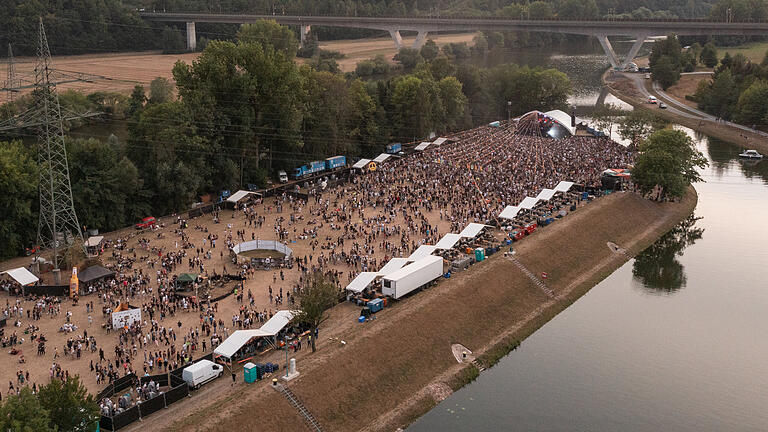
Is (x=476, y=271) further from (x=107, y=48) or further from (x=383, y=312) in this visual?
(x=107, y=48)

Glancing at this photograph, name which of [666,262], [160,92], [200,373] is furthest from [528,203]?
[160,92]

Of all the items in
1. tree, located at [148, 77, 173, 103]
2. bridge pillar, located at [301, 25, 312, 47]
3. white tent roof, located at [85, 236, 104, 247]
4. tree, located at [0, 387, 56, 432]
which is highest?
bridge pillar, located at [301, 25, 312, 47]

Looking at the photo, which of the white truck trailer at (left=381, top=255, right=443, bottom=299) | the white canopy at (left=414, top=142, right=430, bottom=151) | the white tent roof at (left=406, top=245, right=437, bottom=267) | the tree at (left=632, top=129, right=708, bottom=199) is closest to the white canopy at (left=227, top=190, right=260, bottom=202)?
the white tent roof at (left=406, top=245, right=437, bottom=267)

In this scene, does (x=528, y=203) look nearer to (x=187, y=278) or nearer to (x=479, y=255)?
(x=479, y=255)

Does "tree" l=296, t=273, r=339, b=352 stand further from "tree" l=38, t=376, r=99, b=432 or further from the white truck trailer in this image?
"tree" l=38, t=376, r=99, b=432

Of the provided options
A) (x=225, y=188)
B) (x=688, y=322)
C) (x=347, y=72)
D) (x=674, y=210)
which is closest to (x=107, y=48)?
(x=347, y=72)

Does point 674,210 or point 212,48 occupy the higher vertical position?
point 212,48

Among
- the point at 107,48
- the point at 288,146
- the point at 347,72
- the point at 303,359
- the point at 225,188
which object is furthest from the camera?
the point at 107,48

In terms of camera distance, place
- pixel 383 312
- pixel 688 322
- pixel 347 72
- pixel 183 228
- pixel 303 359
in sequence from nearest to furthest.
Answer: pixel 303 359 → pixel 383 312 → pixel 688 322 → pixel 183 228 → pixel 347 72

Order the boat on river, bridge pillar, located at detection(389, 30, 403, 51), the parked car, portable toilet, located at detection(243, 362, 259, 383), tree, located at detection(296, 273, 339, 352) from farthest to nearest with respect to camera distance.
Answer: bridge pillar, located at detection(389, 30, 403, 51) → the boat on river → the parked car → tree, located at detection(296, 273, 339, 352) → portable toilet, located at detection(243, 362, 259, 383)
